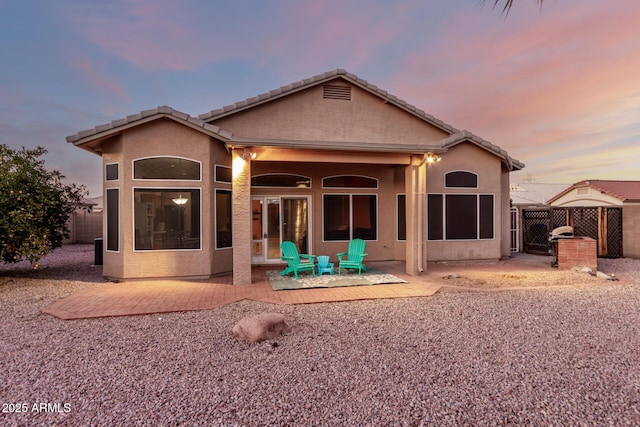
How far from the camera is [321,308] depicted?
17.1ft

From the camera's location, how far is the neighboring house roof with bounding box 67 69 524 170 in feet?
22.1

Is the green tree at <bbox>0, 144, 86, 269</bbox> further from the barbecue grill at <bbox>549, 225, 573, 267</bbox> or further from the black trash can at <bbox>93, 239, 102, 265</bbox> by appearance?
the barbecue grill at <bbox>549, 225, 573, 267</bbox>

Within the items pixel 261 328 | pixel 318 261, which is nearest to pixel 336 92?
pixel 318 261

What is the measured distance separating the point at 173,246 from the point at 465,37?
387 inches

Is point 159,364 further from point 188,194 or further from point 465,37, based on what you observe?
point 465,37

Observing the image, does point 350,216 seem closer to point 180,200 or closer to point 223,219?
point 223,219

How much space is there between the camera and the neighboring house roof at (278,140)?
6.75 metres

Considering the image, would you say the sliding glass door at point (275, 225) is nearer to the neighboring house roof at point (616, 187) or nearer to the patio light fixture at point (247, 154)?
the patio light fixture at point (247, 154)

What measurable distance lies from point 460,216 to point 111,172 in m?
9.87

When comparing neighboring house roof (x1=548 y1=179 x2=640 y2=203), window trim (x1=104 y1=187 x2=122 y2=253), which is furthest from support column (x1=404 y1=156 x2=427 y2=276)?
neighboring house roof (x1=548 y1=179 x2=640 y2=203)

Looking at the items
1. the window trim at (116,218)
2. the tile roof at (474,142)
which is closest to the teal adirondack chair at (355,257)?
the tile roof at (474,142)

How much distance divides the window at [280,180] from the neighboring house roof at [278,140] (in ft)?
6.66

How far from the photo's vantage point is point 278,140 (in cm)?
674

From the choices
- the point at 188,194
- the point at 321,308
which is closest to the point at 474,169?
the point at 321,308
